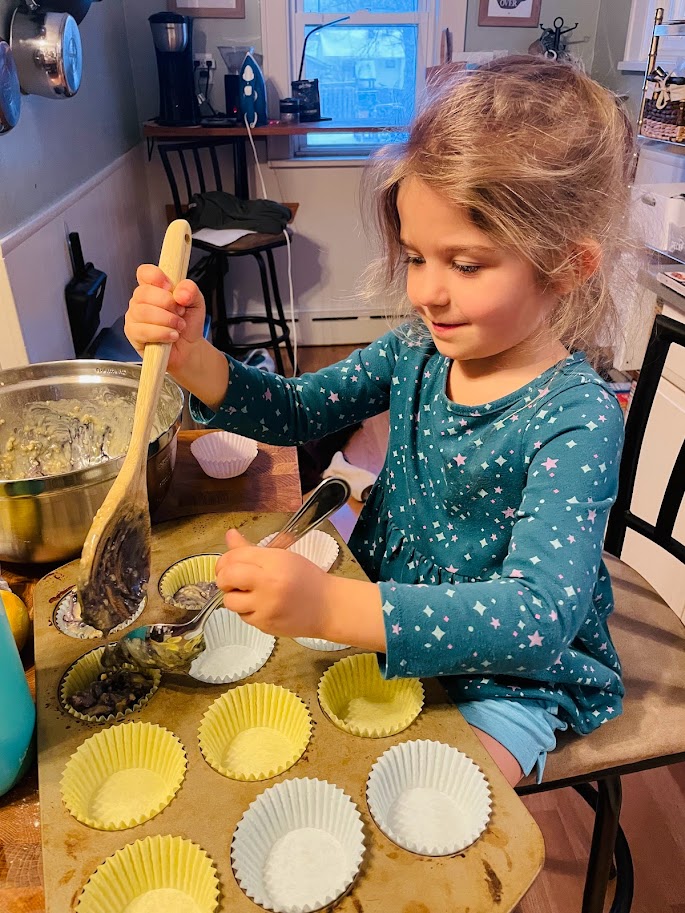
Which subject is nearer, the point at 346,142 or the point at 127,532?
the point at 127,532

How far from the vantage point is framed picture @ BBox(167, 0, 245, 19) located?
3023mm

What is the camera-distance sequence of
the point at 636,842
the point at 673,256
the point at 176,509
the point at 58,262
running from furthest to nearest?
1. the point at 673,256
2. the point at 58,262
3. the point at 636,842
4. the point at 176,509

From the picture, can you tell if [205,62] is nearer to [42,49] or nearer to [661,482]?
[42,49]

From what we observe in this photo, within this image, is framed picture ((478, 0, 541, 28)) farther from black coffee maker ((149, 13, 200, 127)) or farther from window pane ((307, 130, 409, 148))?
black coffee maker ((149, 13, 200, 127))

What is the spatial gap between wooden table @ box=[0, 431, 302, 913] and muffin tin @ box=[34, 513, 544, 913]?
0.7 inches

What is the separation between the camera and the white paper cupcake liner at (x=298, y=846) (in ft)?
1.73

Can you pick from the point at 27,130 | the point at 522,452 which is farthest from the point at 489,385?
the point at 27,130

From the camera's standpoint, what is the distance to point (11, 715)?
574 millimetres

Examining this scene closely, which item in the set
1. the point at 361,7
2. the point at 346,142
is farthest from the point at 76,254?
the point at 361,7

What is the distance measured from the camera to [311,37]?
319 cm

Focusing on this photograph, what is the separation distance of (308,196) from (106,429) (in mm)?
2690

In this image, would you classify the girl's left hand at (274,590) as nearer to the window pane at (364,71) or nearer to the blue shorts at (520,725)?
the blue shorts at (520,725)

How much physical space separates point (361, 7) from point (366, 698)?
3335 mm

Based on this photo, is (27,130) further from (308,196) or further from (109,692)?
(308,196)
